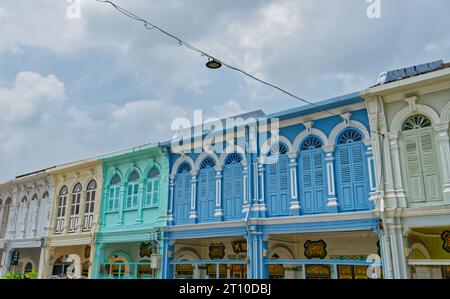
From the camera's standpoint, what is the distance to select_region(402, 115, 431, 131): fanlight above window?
9945 mm

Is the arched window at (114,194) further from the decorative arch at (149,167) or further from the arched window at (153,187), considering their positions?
the arched window at (153,187)

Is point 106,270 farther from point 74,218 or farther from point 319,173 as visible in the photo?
point 319,173

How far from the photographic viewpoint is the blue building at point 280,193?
10.7 meters

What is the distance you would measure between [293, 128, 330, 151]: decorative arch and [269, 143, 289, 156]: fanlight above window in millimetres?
391

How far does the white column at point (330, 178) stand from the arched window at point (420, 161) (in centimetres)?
177

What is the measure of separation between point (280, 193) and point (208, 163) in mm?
2966

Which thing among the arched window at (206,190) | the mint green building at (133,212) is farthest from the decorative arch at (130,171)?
the arched window at (206,190)

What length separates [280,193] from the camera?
11.8m

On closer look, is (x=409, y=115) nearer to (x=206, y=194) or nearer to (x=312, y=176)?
(x=312, y=176)

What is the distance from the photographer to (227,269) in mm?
14297
